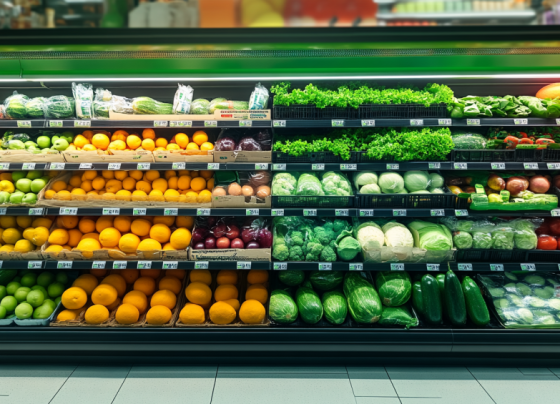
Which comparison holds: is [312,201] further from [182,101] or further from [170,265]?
[182,101]

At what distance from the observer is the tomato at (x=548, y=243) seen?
3010mm

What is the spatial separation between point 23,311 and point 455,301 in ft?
12.1

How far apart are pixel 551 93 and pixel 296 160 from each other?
2480mm

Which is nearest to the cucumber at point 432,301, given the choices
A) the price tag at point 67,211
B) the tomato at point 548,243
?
the tomato at point 548,243

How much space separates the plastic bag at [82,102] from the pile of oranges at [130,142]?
0.20 meters

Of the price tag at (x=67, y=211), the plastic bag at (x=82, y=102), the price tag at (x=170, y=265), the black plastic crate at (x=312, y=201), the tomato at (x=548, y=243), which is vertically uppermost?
the plastic bag at (x=82, y=102)

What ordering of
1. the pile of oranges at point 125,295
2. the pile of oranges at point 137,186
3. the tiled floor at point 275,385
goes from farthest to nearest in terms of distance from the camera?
1. the pile of oranges at point 137,186
2. the pile of oranges at point 125,295
3. the tiled floor at point 275,385

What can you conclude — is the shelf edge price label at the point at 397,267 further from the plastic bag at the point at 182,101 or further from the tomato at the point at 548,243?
the plastic bag at the point at 182,101

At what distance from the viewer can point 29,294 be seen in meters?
2.97

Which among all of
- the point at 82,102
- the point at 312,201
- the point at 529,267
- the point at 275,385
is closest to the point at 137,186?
the point at 82,102

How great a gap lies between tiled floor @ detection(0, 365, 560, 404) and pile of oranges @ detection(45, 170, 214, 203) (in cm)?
145

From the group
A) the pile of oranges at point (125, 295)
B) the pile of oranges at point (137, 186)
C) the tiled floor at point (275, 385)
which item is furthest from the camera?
the pile of oranges at point (137, 186)

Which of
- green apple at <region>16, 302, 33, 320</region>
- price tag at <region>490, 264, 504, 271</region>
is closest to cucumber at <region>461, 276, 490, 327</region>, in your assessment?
price tag at <region>490, 264, 504, 271</region>

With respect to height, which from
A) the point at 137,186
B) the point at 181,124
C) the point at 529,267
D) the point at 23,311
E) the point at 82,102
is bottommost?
the point at 23,311
